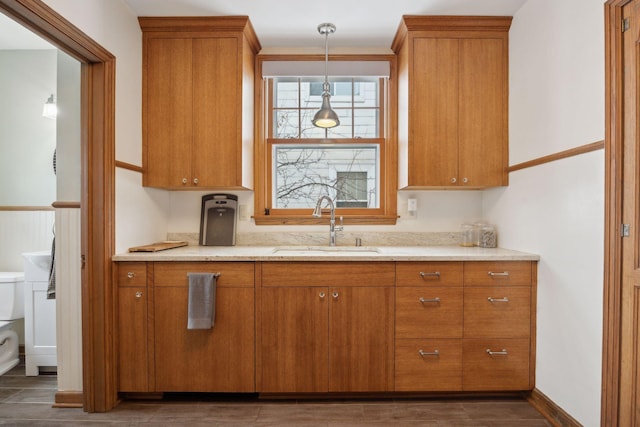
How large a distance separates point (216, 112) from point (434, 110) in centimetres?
157

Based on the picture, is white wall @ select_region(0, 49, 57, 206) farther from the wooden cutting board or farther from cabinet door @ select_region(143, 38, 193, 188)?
the wooden cutting board

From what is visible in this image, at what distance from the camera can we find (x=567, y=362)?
6.15 ft

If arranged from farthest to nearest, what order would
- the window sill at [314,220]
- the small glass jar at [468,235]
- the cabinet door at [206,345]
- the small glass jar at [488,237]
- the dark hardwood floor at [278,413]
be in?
1. the window sill at [314,220]
2. the small glass jar at [468,235]
3. the small glass jar at [488,237]
4. the cabinet door at [206,345]
5. the dark hardwood floor at [278,413]

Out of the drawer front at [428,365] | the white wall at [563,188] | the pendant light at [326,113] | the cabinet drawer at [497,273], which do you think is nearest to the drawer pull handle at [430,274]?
the cabinet drawer at [497,273]

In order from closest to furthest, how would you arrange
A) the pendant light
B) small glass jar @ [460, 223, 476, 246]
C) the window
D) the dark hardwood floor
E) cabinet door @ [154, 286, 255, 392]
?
the dark hardwood floor
cabinet door @ [154, 286, 255, 392]
the pendant light
small glass jar @ [460, 223, 476, 246]
the window

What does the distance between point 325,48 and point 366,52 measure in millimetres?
340

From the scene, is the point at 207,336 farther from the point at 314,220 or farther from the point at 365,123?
the point at 365,123

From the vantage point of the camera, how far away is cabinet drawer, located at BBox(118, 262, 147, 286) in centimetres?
213

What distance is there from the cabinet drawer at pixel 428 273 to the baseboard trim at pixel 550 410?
2.70 feet

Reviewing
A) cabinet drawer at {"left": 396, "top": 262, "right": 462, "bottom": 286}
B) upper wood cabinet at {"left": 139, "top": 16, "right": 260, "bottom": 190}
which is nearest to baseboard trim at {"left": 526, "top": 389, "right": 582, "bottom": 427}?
cabinet drawer at {"left": 396, "top": 262, "right": 462, "bottom": 286}

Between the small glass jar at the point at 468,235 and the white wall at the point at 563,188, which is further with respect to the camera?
the small glass jar at the point at 468,235

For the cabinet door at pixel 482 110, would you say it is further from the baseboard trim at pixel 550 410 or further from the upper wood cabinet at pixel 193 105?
the upper wood cabinet at pixel 193 105

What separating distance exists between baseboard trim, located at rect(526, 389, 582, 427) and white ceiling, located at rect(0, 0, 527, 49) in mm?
2529

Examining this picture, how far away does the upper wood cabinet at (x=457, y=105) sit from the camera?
2.46 metres
